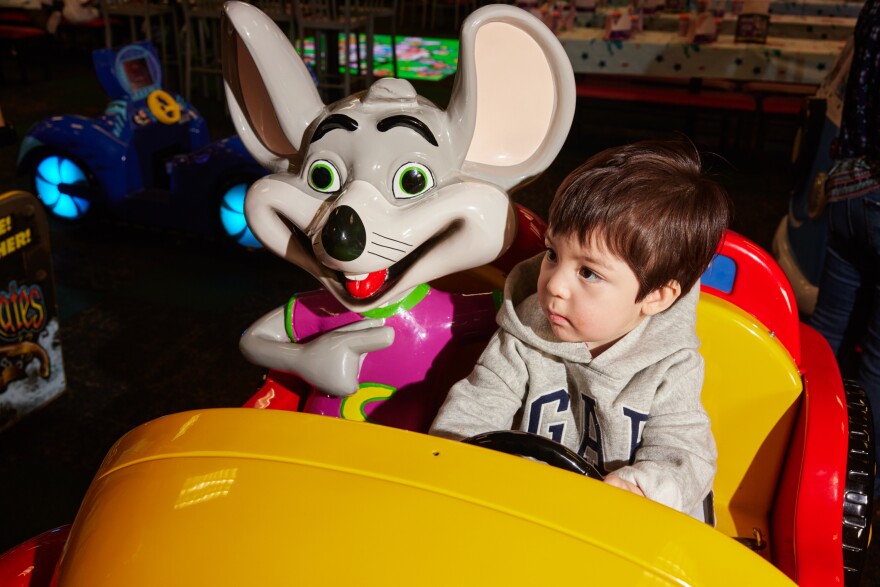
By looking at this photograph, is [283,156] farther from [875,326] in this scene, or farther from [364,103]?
[875,326]

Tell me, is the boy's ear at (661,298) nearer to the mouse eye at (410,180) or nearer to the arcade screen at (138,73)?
the mouse eye at (410,180)

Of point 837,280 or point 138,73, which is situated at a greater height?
point 138,73

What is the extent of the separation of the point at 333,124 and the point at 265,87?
0.14 m

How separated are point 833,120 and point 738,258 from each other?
4.10 feet

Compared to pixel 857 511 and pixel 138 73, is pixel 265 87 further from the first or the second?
pixel 138 73

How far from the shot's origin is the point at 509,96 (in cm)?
103

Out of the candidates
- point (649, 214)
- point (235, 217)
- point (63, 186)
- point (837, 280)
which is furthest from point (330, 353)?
point (63, 186)

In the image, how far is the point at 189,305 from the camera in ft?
8.00

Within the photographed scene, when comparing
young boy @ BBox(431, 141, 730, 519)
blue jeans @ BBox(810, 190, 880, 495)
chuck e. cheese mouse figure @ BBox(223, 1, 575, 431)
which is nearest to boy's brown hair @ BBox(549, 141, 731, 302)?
young boy @ BBox(431, 141, 730, 519)

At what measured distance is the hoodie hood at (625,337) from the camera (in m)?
0.94

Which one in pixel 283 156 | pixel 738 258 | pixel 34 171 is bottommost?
pixel 34 171

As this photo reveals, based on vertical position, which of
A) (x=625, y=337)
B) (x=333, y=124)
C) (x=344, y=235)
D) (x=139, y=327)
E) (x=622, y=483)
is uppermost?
(x=333, y=124)

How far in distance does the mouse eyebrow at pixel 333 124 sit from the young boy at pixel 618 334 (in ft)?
0.91

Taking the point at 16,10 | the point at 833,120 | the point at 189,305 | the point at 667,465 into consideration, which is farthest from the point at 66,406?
the point at 16,10
